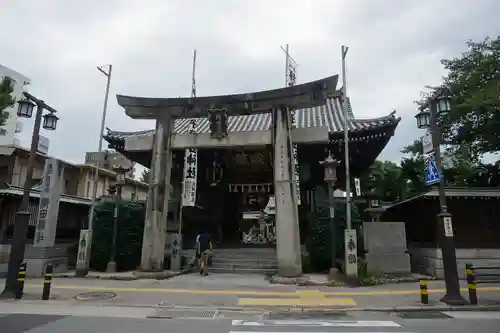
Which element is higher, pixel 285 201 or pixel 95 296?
pixel 285 201

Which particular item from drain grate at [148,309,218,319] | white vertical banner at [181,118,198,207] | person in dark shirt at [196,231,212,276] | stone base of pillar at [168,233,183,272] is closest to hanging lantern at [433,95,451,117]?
drain grate at [148,309,218,319]

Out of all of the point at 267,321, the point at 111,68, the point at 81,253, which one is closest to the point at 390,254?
the point at 267,321

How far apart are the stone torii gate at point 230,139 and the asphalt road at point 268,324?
18.1ft

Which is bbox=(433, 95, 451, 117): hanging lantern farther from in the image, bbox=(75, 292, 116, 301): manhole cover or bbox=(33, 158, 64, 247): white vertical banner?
bbox=(33, 158, 64, 247): white vertical banner

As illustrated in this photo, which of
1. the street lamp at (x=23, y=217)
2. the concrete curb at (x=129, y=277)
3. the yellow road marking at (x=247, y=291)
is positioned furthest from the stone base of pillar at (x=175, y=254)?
the street lamp at (x=23, y=217)

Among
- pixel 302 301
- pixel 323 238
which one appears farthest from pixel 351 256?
pixel 302 301

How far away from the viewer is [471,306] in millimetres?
9578

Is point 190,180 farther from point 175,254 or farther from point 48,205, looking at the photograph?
point 48,205

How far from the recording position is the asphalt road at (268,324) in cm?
728

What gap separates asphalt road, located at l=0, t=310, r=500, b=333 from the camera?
7284 mm

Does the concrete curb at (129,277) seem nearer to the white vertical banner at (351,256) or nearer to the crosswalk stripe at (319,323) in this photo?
the white vertical banner at (351,256)

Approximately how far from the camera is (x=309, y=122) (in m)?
22.8

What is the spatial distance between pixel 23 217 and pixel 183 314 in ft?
20.6

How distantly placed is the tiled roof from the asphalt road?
1181 cm
